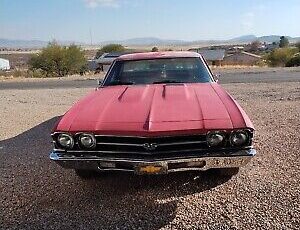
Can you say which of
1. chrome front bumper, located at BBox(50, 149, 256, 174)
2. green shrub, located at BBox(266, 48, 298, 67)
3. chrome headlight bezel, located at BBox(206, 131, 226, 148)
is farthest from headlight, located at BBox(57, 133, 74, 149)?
green shrub, located at BBox(266, 48, 298, 67)

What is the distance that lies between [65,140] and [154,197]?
45.6 inches

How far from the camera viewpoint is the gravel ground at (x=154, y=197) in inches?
131

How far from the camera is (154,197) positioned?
384 centimetres

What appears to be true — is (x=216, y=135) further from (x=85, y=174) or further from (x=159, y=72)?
(x=159, y=72)

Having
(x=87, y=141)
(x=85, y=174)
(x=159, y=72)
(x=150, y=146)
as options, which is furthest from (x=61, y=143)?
(x=159, y=72)

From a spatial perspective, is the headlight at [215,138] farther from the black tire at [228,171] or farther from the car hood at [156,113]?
the black tire at [228,171]

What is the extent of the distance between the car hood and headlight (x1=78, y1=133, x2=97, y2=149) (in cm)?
7

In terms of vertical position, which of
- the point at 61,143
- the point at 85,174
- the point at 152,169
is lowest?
the point at 85,174

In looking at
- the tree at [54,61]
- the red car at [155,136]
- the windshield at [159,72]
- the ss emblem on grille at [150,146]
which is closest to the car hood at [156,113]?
the red car at [155,136]

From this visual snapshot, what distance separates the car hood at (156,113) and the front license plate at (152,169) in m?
0.32

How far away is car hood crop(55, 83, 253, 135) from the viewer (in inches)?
133

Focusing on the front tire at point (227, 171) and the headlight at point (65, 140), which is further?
the front tire at point (227, 171)

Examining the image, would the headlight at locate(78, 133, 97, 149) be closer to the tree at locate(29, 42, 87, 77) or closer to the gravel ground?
the gravel ground

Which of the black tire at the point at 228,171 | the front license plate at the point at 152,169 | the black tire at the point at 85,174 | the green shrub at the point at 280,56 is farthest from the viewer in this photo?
the green shrub at the point at 280,56
